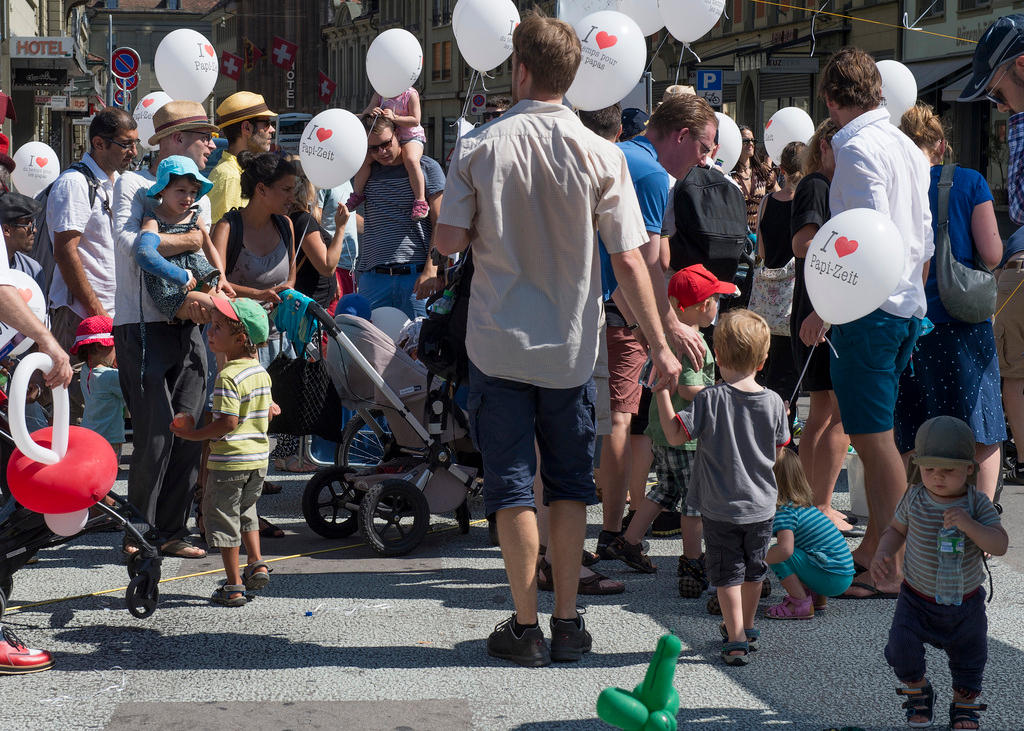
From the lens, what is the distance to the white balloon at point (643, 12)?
9.14 m

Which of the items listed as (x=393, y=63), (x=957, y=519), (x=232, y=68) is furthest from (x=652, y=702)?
(x=232, y=68)

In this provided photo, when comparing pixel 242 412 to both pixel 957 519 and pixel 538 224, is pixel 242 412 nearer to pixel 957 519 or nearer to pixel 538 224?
pixel 538 224

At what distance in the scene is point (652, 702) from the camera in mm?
3400

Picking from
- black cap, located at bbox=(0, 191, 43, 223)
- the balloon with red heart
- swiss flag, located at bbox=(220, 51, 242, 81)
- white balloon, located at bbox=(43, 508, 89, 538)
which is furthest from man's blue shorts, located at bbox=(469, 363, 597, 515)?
swiss flag, located at bbox=(220, 51, 242, 81)

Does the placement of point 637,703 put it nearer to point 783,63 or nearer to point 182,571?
point 182,571

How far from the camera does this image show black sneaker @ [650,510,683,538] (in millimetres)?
6680

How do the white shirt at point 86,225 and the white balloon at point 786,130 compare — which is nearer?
the white shirt at point 86,225

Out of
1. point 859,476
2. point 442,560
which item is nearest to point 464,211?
point 442,560

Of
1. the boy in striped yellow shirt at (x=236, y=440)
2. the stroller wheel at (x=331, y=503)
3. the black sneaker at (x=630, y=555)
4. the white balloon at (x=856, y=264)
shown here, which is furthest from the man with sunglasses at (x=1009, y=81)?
the stroller wheel at (x=331, y=503)

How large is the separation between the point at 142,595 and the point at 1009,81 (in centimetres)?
360

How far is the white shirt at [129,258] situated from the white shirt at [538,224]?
1916 mm

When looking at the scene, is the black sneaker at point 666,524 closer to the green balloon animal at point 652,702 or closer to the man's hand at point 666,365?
the man's hand at point 666,365

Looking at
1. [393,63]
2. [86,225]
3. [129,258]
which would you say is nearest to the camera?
[129,258]

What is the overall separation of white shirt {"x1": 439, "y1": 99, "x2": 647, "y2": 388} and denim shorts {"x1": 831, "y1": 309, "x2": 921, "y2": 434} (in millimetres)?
1339
